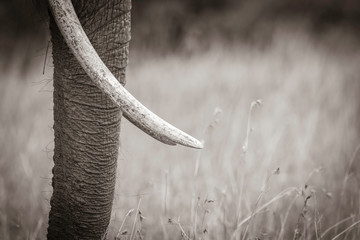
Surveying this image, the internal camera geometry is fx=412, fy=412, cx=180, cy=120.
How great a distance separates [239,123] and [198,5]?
260 cm

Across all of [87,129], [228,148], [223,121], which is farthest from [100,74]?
[223,121]

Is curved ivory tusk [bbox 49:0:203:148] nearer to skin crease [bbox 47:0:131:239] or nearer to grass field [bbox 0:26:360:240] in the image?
skin crease [bbox 47:0:131:239]

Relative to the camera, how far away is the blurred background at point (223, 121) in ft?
6.06

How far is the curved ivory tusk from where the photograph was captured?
2.59 ft

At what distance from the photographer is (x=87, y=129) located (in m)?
0.93

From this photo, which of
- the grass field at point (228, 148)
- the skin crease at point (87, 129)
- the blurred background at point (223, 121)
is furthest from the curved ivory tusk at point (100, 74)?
the grass field at point (228, 148)

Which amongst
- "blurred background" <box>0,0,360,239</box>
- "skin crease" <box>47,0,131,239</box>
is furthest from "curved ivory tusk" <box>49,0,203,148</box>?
"blurred background" <box>0,0,360,239</box>

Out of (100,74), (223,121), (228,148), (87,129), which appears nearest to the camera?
(100,74)

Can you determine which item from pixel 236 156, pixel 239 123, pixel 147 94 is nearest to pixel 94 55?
pixel 236 156

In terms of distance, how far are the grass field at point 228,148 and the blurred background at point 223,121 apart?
13 millimetres

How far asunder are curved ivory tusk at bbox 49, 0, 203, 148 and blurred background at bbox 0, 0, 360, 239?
203mm

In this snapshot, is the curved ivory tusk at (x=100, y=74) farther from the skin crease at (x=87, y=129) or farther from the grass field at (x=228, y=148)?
the grass field at (x=228, y=148)

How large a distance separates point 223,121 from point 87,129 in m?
2.68

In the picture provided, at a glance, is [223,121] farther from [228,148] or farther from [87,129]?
[87,129]
